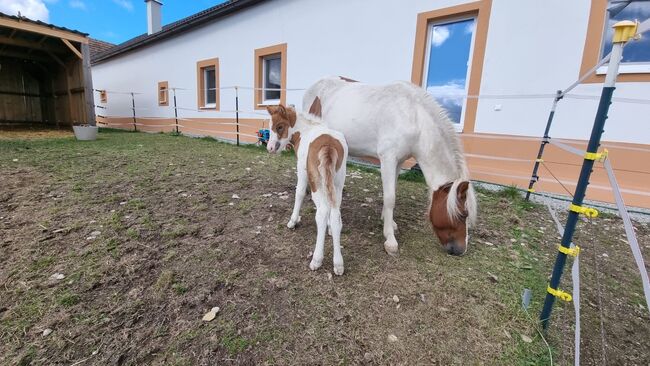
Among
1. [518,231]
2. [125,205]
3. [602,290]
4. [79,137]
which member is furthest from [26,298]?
[79,137]

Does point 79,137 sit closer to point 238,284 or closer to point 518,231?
point 238,284

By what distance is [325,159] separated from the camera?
2119 millimetres

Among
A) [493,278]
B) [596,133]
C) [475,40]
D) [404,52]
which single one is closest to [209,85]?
[404,52]

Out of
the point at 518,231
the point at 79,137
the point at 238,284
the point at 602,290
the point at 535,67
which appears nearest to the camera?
the point at 238,284

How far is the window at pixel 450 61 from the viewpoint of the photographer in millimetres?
5320

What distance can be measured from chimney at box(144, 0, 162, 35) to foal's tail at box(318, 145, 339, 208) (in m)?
18.1

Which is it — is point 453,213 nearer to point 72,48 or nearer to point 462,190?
point 462,190

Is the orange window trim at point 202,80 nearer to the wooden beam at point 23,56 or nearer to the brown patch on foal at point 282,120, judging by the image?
the wooden beam at point 23,56

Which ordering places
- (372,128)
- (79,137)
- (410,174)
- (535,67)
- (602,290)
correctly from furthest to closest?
(79,137) < (410,174) < (535,67) < (372,128) < (602,290)

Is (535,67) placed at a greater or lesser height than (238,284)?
greater

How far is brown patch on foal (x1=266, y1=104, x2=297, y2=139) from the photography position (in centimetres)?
259

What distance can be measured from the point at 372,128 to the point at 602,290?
87.8 inches

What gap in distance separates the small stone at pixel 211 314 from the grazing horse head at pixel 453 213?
1.82 metres

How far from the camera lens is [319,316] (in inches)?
70.6
